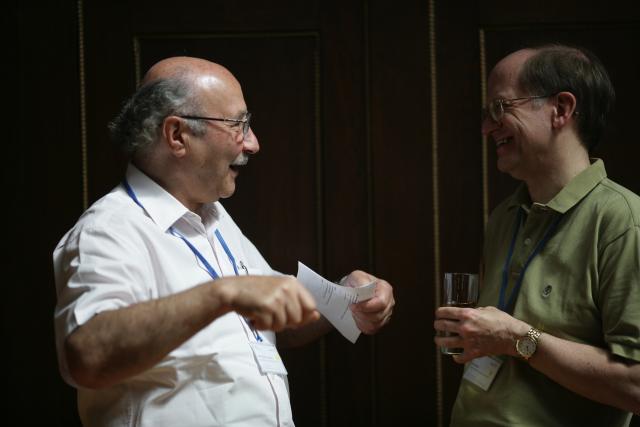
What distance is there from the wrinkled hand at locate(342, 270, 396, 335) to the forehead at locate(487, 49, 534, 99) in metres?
0.66

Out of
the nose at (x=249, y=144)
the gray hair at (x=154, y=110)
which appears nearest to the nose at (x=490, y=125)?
the nose at (x=249, y=144)

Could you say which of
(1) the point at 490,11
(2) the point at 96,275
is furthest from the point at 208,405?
(1) the point at 490,11

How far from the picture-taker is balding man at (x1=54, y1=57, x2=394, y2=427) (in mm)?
1624

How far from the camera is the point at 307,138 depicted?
9.80 feet

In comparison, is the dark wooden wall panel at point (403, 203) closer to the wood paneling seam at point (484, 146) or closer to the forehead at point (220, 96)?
the wood paneling seam at point (484, 146)

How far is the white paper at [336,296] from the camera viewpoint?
7.09 feet

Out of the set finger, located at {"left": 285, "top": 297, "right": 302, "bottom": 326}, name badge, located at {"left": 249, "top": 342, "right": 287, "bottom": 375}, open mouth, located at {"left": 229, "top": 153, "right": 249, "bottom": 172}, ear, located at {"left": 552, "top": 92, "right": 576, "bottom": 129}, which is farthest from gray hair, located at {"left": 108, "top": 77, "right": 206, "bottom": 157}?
ear, located at {"left": 552, "top": 92, "right": 576, "bottom": 129}

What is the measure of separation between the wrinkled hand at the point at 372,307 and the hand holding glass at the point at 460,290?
25 cm

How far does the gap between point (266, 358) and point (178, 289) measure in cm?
31

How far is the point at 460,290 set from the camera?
6.75 ft

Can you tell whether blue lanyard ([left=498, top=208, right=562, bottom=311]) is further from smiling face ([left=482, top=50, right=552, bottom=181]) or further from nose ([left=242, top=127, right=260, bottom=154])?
nose ([left=242, top=127, right=260, bottom=154])

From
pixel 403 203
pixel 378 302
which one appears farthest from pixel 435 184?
pixel 378 302

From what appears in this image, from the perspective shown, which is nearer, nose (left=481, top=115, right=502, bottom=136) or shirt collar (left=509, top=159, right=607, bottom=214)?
shirt collar (left=509, top=159, right=607, bottom=214)

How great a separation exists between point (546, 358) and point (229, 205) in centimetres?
147
